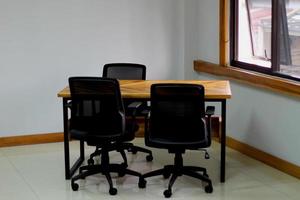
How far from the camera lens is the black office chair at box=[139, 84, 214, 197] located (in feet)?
14.4

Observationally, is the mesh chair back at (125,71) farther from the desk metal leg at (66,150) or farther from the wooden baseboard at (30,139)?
the wooden baseboard at (30,139)

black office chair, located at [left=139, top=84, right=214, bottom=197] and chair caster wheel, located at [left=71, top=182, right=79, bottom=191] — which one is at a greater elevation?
black office chair, located at [left=139, top=84, right=214, bottom=197]

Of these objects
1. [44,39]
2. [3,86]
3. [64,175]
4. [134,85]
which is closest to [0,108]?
[3,86]

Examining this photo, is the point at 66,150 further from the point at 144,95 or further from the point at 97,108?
the point at 144,95

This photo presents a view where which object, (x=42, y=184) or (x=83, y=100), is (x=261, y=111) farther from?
(x=42, y=184)

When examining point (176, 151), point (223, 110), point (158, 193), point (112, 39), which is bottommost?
point (158, 193)

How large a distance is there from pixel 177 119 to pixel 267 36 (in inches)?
64.9

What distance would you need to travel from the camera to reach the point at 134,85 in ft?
16.9

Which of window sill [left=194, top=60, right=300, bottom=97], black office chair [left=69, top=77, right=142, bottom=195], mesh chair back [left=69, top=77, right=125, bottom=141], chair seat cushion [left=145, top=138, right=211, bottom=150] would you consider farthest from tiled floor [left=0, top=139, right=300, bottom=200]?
window sill [left=194, top=60, right=300, bottom=97]

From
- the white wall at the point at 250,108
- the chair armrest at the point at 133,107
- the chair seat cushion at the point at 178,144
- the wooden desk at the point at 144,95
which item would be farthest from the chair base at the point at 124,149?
the white wall at the point at 250,108

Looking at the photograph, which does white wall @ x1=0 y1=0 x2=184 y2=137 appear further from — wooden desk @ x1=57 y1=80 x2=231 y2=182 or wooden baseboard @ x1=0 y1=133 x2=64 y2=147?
wooden desk @ x1=57 y1=80 x2=231 y2=182

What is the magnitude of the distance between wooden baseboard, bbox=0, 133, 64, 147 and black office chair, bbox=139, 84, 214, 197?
2005mm

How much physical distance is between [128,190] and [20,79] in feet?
6.85

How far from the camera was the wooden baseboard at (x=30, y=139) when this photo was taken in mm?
6066
